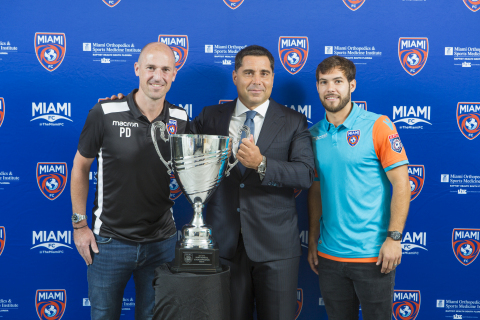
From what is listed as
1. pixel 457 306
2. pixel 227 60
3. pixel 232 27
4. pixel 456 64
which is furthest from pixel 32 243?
pixel 456 64

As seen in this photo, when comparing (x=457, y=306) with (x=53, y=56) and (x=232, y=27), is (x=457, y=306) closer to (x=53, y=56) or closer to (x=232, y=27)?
(x=232, y=27)

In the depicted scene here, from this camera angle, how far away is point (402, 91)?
227cm

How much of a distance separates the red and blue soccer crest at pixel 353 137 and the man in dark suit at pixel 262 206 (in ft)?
0.69

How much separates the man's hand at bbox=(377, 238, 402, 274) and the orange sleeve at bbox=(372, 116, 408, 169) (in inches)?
15.5

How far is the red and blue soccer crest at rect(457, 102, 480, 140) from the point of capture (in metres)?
2.28

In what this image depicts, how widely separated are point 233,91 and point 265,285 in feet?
4.14

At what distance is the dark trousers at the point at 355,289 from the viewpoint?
5.63 ft

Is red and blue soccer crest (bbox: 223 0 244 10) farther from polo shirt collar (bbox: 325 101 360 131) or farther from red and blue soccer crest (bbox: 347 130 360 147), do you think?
red and blue soccer crest (bbox: 347 130 360 147)

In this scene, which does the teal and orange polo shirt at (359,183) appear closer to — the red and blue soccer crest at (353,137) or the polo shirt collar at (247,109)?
the red and blue soccer crest at (353,137)

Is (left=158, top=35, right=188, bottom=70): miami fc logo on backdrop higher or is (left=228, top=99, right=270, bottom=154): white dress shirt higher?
(left=158, top=35, right=188, bottom=70): miami fc logo on backdrop

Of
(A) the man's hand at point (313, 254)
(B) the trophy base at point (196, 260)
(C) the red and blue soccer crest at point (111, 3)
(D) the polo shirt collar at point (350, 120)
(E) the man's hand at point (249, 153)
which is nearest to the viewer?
(B) the trophy base at point (196, 260)

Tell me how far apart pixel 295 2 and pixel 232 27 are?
0.46 m

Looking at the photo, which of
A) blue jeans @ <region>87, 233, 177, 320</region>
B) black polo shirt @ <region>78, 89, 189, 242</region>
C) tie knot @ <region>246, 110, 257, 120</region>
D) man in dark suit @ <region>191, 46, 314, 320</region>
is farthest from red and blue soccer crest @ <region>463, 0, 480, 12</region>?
blue jeans @ <region>87, 233, 177, 320</region>

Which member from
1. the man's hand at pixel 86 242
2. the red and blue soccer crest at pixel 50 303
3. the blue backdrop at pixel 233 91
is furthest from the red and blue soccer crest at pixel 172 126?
the red and blue soccer crest at pixel 50 303
